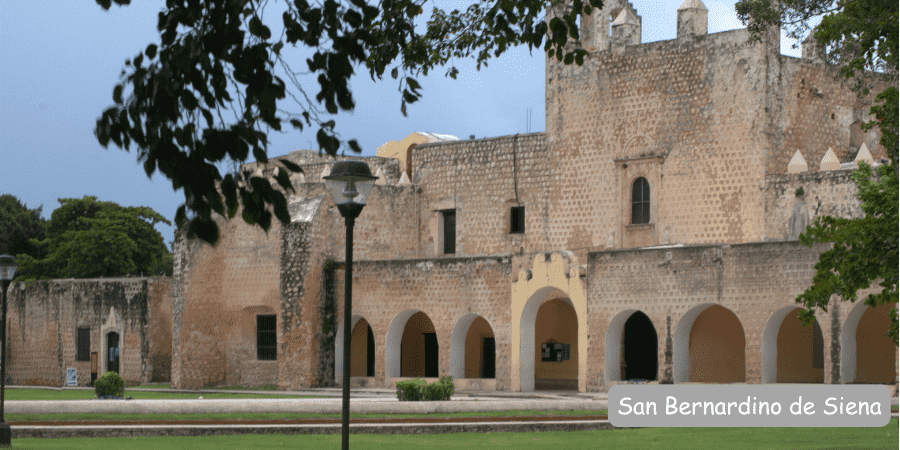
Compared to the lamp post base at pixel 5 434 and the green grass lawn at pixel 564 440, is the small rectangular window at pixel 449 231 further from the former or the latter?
the lamp post base at pixel 5 434

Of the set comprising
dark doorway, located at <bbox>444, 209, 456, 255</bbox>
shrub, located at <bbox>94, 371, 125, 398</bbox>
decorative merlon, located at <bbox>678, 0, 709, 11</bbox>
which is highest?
decorative merlon, located at <bbox>678, 0, 709, 11</bbox>

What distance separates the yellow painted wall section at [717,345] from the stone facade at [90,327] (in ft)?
52.1

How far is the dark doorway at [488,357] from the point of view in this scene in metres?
31.4

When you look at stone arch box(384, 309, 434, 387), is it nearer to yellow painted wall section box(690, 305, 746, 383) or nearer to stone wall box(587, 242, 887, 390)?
stone wall box(587, 242, 887, 390)

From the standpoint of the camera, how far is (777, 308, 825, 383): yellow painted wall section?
87.3 feet

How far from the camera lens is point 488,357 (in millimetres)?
31453

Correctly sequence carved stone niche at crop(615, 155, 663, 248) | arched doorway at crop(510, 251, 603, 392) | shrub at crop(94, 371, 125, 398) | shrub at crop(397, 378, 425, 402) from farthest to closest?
carved stone niche at crop(615, 155, 663, 248) → arched doorway at crop(510, 251, 603, 392) → shrub at crop(94, 371, 125, 398) → shrub at crop(397, 378, 425, 402)

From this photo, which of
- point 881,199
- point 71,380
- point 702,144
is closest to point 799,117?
point 702,144

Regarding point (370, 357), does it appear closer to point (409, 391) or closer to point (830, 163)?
point (409, 391)

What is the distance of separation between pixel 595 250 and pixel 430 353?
18.4 feet

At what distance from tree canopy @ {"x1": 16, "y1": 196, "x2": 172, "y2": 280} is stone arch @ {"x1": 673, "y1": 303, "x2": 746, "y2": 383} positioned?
2510 centimetres

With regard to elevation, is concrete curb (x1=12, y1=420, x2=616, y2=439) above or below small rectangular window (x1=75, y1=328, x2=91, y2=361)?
below

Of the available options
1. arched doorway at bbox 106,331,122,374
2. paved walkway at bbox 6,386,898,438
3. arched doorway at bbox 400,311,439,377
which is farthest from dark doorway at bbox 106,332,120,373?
paved walkway at bbox 6,386,898,438

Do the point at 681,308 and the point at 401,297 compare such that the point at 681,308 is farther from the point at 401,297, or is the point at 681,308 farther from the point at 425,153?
the point at 425,153
